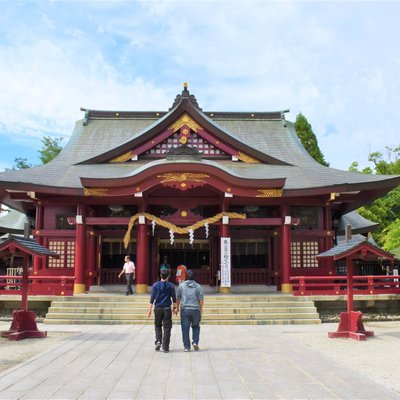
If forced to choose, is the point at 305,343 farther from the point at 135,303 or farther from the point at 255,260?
the point at 255,260

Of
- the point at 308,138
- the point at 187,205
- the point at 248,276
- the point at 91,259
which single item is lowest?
the point at 248,276

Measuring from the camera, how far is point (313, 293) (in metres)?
15.9

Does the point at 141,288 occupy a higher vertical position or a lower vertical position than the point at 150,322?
higher

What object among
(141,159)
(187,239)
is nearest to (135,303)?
(187,239)

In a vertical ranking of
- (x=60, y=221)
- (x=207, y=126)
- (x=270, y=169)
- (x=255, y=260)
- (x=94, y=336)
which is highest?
(x=207, y=126)

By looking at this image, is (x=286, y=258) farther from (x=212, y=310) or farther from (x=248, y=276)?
(x=212, y=310)

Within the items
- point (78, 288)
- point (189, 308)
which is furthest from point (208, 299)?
point (189, 308)

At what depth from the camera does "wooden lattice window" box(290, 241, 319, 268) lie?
61.6 ft

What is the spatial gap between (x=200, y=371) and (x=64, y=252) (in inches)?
504

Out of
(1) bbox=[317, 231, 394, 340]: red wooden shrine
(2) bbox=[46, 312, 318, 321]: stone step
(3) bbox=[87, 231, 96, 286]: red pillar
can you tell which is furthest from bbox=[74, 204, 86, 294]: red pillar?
(1) bbox=[317, 231, 394, 340]: red wooden shrine

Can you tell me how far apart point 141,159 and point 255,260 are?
6.64m

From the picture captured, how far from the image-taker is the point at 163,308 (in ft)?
29.3

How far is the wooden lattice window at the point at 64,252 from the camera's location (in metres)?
18.6

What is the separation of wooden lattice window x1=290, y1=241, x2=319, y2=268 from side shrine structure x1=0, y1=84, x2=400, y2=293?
0.04 m
